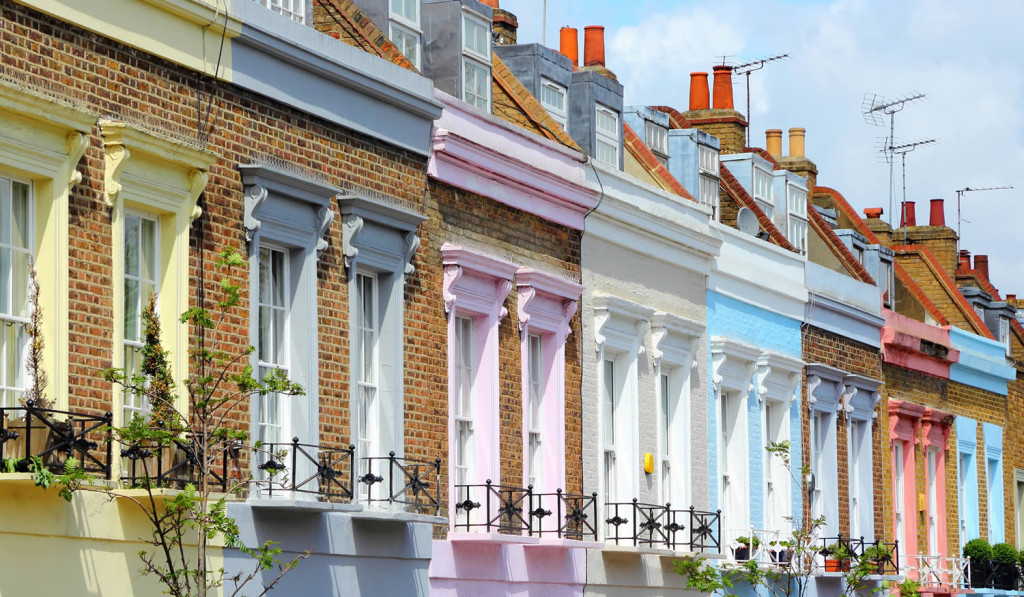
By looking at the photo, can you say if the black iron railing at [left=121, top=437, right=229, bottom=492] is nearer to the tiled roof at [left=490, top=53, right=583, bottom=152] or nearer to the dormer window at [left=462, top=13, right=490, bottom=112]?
the dormer window at [left=462, top=13, right=490, bottom=112]

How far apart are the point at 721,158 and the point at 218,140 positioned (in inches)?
645

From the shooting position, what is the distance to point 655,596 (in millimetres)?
27734

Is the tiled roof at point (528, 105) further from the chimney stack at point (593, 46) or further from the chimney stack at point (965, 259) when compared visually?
the chimney stack at point (965, 259)

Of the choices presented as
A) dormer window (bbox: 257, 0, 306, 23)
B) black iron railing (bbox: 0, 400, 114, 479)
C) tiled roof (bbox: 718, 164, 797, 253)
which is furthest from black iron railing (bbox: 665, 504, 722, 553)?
black iron railing (bbox: 0, 400, 114, 479)

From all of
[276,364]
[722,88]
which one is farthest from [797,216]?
[276,364]

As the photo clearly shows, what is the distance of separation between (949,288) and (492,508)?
842 inches

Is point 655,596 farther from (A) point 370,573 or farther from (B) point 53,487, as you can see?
(B) point 53,487

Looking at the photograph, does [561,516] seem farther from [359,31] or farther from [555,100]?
[359,31]

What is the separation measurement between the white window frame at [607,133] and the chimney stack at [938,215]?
20.6 m

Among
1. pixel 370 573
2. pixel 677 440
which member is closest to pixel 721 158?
pixel 677 440

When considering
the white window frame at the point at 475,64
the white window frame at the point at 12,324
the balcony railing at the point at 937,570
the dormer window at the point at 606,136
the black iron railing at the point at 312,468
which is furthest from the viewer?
the balcony railing at the point at 937,570

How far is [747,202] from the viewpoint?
3331 cm

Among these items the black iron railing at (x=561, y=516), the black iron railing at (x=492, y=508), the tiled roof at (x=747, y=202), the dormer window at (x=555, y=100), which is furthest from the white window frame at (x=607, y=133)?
the black iron railing at (x=492, y=508)

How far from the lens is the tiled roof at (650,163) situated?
29797mm
